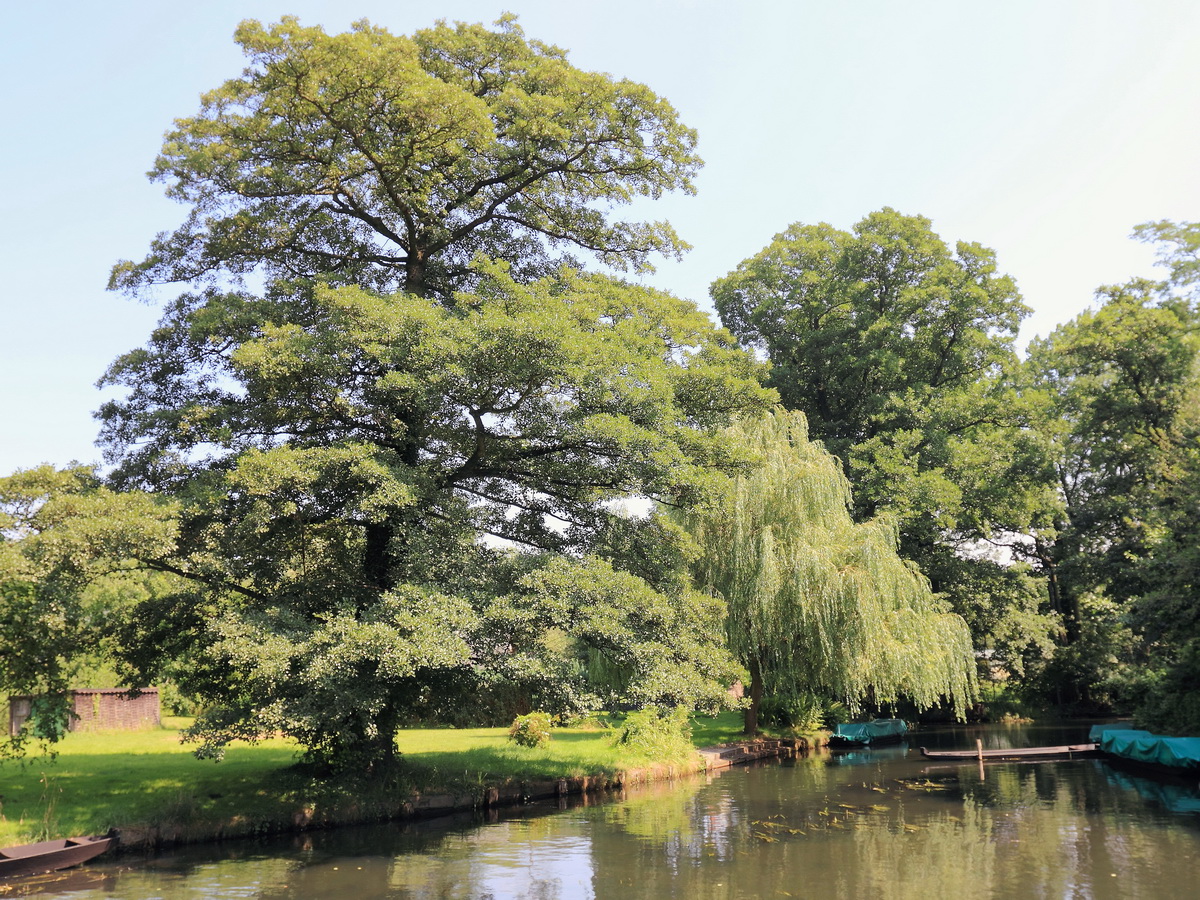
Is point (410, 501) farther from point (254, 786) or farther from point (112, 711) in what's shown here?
point (112, 711)

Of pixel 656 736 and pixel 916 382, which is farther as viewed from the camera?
pixel 916 382

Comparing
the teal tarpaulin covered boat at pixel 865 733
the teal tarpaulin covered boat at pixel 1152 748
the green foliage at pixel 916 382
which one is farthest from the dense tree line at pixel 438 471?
the green foliage at pixel 916 382

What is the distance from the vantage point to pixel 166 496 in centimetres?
1470

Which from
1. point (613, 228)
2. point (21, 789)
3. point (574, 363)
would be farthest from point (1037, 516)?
point (21, 789)

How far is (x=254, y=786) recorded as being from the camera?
1609cm

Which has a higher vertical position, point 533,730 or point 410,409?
point 410,409

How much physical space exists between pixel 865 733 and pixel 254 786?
21.3 meters

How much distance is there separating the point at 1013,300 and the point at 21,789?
124 ft

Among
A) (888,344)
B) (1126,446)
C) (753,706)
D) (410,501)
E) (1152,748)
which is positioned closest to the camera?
(410,501)

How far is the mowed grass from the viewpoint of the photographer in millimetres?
13844

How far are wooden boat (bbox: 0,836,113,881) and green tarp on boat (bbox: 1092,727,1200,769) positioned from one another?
22510 mm

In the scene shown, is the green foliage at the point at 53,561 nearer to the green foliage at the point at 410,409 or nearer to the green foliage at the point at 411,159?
the green foliage at the point at 410,409

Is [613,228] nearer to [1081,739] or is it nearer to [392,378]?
[392,378]

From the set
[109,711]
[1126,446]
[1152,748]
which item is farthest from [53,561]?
[1126,446]
